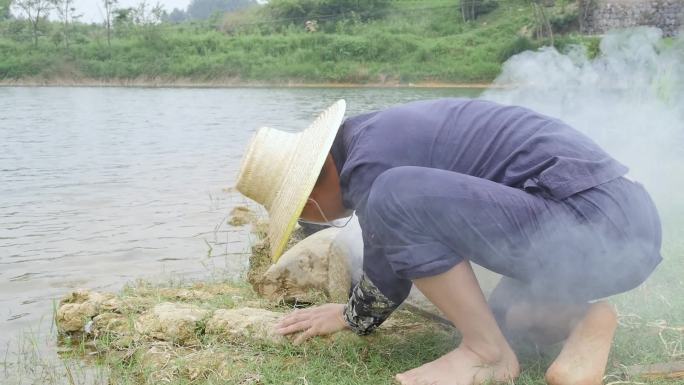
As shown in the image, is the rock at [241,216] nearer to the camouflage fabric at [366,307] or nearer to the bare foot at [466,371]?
the camouflage fabric at [366,307]

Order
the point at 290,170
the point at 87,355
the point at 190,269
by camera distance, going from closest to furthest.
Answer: the point at 290,170 → the point at 87,355 → the point at 190,269

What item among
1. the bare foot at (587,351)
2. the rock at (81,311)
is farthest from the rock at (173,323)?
the bare foot at (587,351)

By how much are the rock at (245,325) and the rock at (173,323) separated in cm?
6

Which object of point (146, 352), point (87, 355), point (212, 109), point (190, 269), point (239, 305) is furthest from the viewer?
point (212, 109)

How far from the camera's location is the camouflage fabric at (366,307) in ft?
7.59

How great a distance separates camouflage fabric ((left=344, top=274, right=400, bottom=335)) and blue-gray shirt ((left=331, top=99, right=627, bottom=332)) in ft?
0.24

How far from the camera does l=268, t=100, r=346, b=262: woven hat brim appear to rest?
87.9 inches

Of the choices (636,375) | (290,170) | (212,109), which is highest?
Answer: (290,170)

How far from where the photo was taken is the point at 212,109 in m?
20.6

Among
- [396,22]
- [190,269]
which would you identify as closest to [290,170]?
[190,269]

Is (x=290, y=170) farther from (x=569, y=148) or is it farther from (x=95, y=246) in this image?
(x=95, y=246)

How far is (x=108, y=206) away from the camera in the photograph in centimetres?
745

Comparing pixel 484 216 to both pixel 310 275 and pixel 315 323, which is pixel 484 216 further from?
pixel 310 275

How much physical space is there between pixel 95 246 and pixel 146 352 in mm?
3143
